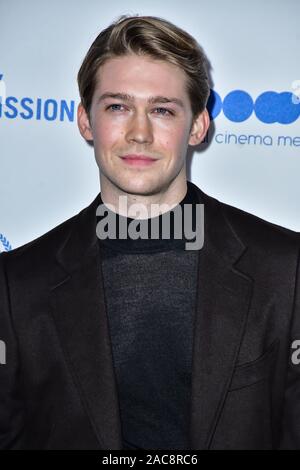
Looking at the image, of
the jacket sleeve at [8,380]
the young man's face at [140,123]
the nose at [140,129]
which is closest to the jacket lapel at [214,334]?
the young man's face at [140,123]

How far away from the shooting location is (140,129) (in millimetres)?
2061

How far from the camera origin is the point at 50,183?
258 centimetres

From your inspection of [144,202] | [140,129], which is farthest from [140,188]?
[140,129]

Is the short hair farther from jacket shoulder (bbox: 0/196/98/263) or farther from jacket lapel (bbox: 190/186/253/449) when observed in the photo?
jacket lapel (bbox: 190/186/253/449)

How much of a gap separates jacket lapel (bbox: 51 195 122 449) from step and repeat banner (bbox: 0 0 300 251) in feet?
1.82

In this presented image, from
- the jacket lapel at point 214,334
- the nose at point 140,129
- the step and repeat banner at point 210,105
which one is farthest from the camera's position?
the step and repeat banner at point 210,105

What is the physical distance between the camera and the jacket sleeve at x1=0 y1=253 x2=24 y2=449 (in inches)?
83.8

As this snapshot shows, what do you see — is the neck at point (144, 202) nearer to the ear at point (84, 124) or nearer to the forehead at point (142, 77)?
the ear at point (84, 124)

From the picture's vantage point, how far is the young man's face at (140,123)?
208cm

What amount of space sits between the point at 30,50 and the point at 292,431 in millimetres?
2021

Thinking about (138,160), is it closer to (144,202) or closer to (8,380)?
(144,202)

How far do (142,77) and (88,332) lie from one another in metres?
1.00

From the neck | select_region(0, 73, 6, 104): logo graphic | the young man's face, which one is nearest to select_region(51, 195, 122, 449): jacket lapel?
the neck
